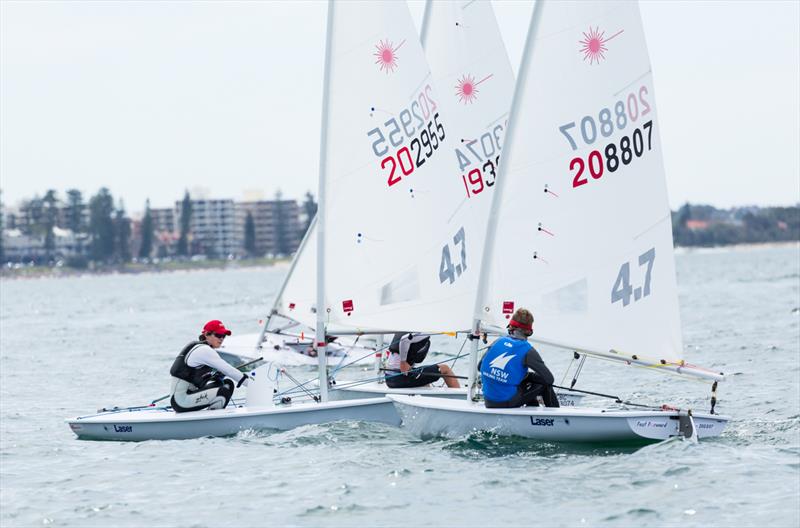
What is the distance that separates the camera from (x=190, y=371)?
14.6 m

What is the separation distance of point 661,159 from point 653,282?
Result: 1279 mm

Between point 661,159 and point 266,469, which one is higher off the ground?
point 661,159

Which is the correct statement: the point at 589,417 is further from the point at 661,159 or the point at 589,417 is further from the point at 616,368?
the point at 616,368

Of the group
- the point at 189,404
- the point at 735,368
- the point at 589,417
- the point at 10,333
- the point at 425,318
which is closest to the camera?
the point at 589,417

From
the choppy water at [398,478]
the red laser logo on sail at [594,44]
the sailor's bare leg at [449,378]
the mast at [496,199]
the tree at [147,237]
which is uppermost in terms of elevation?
the tree at [147,237]

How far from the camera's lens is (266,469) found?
1289cm

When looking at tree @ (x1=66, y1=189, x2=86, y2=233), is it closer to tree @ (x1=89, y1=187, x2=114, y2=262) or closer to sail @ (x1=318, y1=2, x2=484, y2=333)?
tree @ (x1=89, y1=187, x2=114, y2=262)

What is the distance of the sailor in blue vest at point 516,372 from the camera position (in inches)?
502

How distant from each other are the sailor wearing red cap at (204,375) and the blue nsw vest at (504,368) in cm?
290

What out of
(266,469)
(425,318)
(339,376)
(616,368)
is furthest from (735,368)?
(266,469)

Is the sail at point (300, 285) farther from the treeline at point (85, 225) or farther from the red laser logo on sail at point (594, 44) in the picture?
the treeline at point (85, 225)

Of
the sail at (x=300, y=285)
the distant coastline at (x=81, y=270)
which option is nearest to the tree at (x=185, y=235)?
the distant coastline at (x=81, y=270)

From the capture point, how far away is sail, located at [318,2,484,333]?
15.6 m

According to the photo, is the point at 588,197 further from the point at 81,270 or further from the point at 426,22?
the point at 81,270
